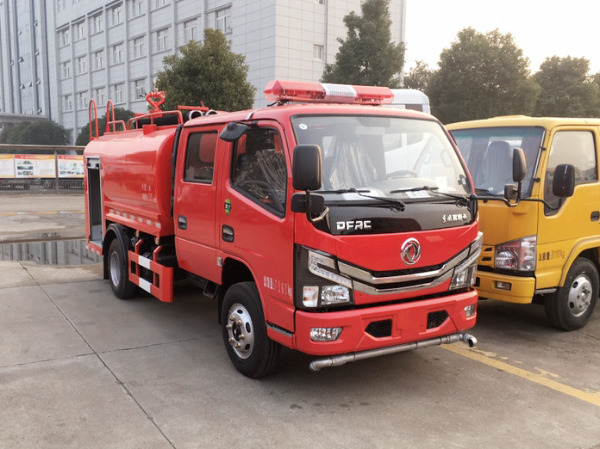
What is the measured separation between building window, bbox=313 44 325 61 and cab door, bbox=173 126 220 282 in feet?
108

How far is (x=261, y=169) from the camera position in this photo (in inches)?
174

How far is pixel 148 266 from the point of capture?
6.23 m

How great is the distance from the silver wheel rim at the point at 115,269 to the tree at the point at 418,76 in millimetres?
45783

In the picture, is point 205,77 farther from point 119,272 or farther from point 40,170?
point 119,272

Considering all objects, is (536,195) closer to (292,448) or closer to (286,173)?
(286,173)

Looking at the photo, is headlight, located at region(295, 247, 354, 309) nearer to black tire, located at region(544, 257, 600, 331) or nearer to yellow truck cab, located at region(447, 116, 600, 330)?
yellow truck cab, located at region(447, 116, 600, 330)

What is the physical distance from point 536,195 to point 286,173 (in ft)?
9.25

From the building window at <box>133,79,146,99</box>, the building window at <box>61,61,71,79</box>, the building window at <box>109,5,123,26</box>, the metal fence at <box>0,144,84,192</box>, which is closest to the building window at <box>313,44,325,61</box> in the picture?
the metal fence at <box>0,144,84,192</box>

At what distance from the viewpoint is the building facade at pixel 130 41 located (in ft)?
117

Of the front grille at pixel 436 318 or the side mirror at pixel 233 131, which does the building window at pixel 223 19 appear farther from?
the front grille at pixel 436 318

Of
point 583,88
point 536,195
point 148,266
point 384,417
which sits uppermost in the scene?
point 583,88

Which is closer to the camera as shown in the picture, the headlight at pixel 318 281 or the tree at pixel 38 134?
the headlight at pixel 318 281

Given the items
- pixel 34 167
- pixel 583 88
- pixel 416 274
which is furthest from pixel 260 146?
pixel 583 88

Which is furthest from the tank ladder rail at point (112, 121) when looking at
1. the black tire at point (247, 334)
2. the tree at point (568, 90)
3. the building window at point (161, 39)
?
the building window at point (161, 39)
